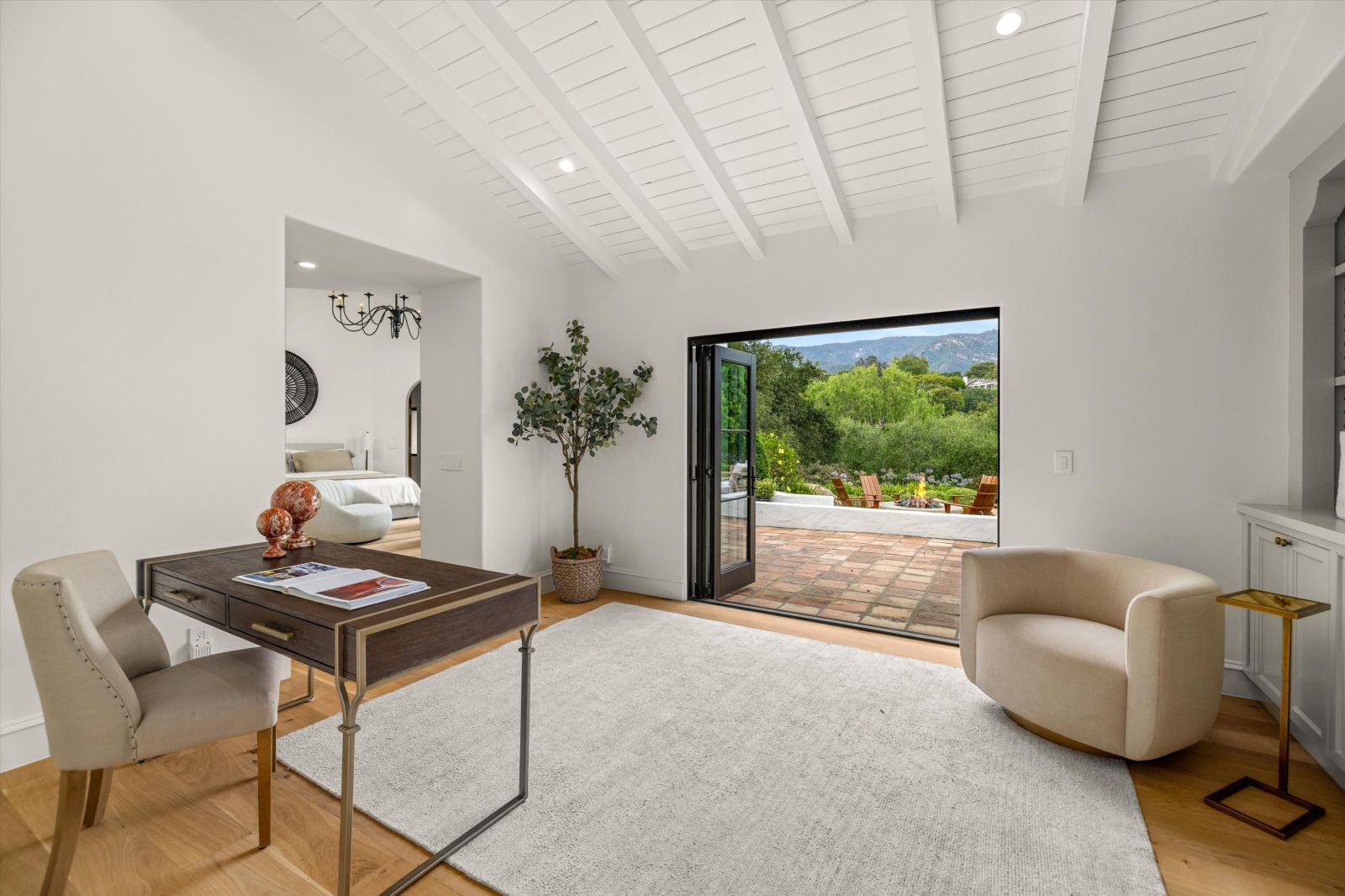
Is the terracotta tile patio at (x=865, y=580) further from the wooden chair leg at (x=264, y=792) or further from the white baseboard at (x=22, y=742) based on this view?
the white baseboard at (x=22, y=742)

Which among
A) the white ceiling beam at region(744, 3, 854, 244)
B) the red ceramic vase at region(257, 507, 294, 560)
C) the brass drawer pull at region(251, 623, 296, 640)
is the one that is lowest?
the brass drawer pull at region(251, 623, 296, 640)

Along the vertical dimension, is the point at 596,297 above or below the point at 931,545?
above

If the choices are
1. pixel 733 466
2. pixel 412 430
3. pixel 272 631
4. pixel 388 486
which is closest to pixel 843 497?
pixel 733 466

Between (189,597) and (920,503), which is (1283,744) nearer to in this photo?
(189,597)

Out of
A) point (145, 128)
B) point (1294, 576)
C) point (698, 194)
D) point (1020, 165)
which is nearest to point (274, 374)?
point (145, 128)

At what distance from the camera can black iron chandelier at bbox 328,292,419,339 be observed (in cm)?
661

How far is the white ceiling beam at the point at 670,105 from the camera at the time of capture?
8.54 feet

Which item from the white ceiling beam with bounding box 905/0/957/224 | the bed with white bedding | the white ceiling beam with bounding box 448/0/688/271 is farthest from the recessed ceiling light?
the bed with white bedding

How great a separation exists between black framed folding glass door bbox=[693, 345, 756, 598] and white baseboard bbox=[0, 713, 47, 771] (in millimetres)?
3471

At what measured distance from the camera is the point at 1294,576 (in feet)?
7.87

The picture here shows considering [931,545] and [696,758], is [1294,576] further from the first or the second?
[931,545]

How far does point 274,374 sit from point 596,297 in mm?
2439

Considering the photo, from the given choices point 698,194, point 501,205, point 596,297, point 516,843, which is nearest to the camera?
point 516,843

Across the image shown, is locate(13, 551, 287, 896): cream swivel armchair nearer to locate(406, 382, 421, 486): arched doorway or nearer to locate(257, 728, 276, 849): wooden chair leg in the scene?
locate(257, 728, 276, 849): wooden chair leg
